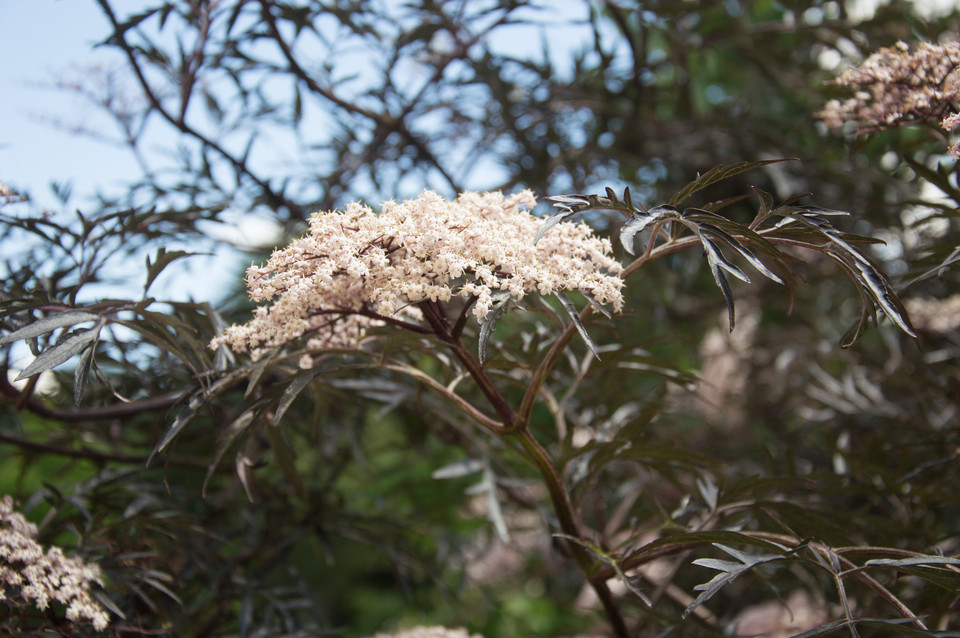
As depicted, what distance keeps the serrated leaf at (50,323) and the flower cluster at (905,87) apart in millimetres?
1160

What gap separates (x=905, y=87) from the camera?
3.19 feet

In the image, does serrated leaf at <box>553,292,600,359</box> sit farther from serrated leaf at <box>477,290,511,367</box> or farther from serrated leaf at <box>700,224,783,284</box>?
serrated leaf at <box>700,224,783,284</box>

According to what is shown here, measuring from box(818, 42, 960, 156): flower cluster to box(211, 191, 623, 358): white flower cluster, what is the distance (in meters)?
0.53

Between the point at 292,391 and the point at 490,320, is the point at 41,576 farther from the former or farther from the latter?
the point at 490,320

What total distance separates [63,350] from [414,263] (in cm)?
45

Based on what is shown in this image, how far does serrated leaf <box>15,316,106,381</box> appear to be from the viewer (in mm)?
750

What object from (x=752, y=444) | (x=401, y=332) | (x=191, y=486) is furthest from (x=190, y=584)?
(x=752, y=444)

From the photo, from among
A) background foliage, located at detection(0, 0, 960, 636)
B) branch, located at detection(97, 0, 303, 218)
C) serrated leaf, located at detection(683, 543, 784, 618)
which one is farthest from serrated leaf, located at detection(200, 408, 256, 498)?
branch, located at detection(97, 0, 303, 218)

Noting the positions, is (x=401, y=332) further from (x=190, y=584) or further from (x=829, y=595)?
(x=829, y=595)

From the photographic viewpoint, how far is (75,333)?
2.72ft

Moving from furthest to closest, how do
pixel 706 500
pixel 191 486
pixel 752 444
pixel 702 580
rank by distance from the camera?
pixel 752 444 < pixel 702 580 < pixel 191 486 < pixel 706 500

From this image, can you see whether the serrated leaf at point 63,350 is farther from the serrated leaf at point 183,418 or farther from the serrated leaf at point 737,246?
the serrated leaf at point 737,246

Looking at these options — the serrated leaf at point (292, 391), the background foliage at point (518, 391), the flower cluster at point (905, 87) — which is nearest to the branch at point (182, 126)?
the background foliage at point (518, 391)

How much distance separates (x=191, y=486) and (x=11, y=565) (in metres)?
0.73
